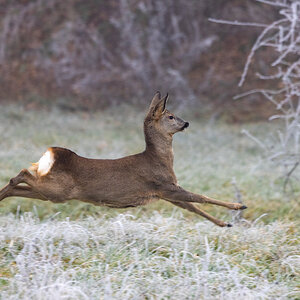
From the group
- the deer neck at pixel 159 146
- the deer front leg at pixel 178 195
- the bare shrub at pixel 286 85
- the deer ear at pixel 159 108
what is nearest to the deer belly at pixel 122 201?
the deer front leg at pixel 178 195

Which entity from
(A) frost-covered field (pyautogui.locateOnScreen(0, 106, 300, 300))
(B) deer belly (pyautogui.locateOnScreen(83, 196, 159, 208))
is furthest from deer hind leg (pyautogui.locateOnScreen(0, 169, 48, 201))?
(B) deer belly (pyautogui.locateOnScreen(83, 196, 159, 208))

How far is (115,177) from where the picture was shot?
4.77 meters

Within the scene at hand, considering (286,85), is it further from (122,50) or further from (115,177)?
(122,50)

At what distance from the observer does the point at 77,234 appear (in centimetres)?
489

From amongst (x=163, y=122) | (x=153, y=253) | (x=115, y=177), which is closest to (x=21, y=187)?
(x=115, y=177)

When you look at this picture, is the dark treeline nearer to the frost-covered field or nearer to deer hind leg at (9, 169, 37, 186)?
the frost-covered field

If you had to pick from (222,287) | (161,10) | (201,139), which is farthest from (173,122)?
(161,10)

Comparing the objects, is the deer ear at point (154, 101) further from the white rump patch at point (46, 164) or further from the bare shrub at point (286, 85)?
the bare shrub at point (286, 85)

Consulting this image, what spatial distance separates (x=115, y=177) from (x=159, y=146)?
0.56 meters

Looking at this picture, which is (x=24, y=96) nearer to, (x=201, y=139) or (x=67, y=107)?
(x=67, y=107)

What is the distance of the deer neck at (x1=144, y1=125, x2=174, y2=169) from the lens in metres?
5.07

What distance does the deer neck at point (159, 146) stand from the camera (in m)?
5.07

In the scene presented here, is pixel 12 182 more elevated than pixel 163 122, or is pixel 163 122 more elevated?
pixel 163 122

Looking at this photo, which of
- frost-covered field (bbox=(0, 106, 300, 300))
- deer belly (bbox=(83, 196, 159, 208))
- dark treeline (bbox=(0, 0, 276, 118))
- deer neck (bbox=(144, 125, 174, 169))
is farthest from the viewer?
dark treeline (bbox=(0, 0, 276, 118))
